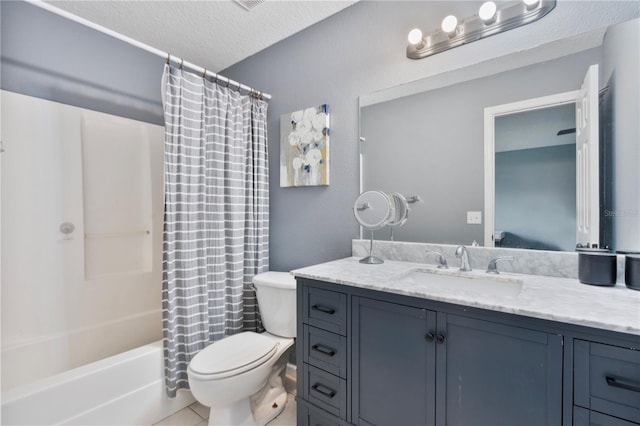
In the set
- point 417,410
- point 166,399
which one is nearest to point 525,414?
point 417,410

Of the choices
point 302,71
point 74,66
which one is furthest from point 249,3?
Answer: point 74,66

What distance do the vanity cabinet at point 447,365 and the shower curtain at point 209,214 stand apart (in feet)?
2.46

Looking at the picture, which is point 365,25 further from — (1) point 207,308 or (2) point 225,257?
(1) point 207,308

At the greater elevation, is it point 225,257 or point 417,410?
point 225,257

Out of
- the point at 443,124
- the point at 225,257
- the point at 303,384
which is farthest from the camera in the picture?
the point at 225,257

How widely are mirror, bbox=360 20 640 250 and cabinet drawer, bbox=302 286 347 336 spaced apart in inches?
23.9

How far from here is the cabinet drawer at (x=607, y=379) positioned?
0.72 metres

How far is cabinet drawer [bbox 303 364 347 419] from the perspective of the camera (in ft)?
4.05

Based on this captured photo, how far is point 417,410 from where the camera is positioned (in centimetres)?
104

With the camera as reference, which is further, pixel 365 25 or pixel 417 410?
pixel 365 25

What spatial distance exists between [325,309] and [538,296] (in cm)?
80

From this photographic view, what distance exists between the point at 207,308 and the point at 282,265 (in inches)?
24.7

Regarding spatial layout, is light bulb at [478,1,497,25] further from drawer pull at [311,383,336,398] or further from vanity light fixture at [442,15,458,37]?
drawer pull at [311,383,336,398]

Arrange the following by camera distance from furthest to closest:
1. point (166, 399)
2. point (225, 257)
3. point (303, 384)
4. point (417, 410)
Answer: point (225, 257)
point (166, 399)
point (303, 384)
point (417, 410)
